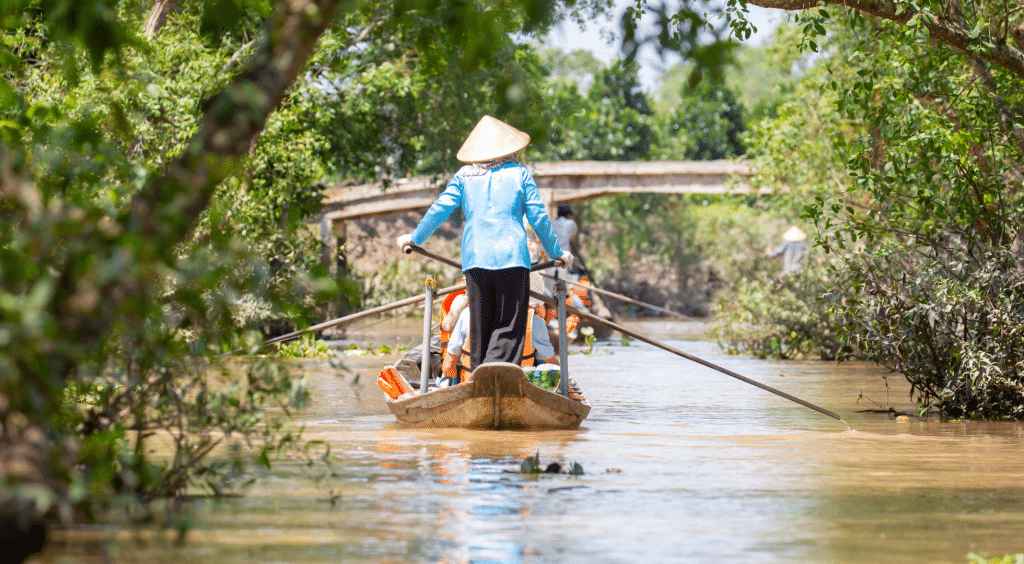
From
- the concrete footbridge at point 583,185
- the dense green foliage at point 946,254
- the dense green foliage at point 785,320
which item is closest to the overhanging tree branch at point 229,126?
the dense green foliage at point 946,254

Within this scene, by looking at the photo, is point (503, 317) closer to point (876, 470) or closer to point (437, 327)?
point (437, 327)

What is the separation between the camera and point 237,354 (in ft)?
16.2

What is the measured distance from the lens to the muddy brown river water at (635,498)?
14.3ft

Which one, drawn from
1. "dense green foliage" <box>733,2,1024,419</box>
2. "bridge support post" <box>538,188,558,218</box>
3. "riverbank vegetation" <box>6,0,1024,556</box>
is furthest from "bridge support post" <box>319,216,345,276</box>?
"dense green foliage" <box>733,2,1024,419</box>

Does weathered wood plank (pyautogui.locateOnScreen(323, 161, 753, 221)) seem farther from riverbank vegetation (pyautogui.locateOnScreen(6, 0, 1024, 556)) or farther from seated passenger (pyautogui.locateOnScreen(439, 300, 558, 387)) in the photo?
seated passenger (pyautogui.locateOnScreen(439, 300, 558, 387))

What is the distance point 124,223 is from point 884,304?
22.7ft

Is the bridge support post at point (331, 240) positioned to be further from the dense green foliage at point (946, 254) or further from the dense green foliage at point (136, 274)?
the dense green foliage at point (136, 274)

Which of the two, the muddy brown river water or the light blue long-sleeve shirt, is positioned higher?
the light blue long-sleeve shirt

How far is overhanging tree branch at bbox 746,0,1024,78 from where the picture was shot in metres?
7.98

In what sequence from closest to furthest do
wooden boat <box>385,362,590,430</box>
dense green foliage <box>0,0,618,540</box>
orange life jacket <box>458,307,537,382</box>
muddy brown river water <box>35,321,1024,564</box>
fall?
dense green foliage <box>0,0,618,540</box> → muddy brown river water <box>35,321,1024,564</box> → wooden boat <box>385,362,590,430</box> → orange life jacket <box>458,307,537,382</box>

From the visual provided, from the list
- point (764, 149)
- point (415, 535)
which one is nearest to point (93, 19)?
point (415, 535)

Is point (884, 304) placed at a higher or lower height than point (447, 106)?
lower

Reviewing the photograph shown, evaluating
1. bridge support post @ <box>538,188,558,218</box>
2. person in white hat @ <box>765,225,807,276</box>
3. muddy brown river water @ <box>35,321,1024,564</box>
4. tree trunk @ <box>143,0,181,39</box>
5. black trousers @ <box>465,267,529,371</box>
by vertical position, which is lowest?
muddy brown river water @ <box>35,321,1024,564</box>

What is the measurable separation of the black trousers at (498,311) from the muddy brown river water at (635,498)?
0.59 m
